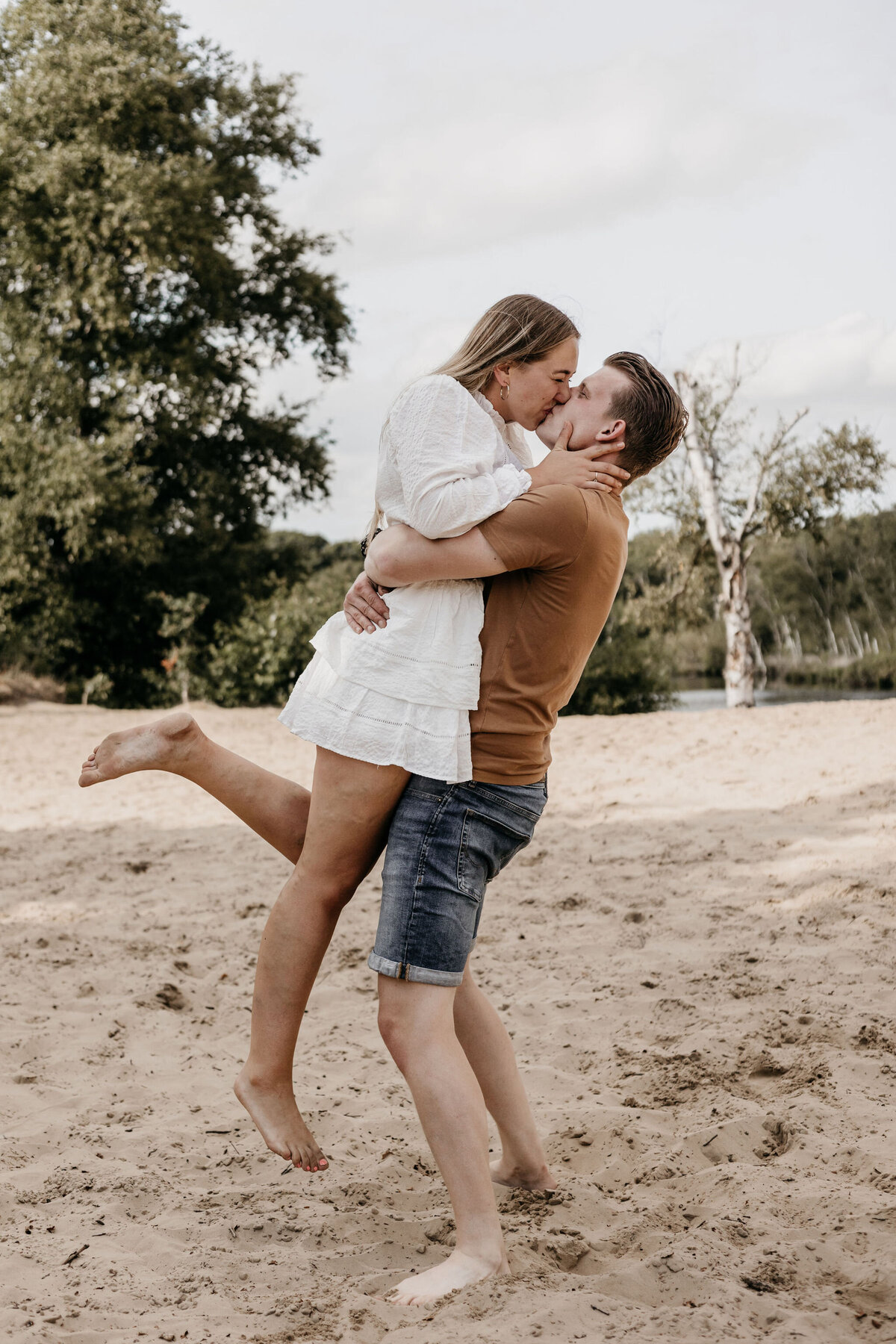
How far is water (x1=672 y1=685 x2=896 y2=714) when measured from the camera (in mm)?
19297

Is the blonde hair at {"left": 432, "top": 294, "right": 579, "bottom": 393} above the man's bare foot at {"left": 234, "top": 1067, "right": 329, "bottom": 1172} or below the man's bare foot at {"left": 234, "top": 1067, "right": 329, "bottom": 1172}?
above

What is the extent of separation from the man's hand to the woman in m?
0.02

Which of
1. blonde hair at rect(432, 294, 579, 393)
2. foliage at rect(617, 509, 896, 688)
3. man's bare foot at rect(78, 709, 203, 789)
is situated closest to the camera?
blonde hair at rect(432, 294, 579, 393)

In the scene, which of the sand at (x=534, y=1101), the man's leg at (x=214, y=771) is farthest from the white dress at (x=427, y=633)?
the sand at (x=534, y=1101)

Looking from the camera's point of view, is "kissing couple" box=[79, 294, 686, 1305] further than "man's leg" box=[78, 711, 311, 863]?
No

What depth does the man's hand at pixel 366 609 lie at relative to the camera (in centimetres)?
213

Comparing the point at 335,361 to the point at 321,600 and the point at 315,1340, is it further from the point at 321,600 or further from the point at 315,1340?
the point at 315,1340

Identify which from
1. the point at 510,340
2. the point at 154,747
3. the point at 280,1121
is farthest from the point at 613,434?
the point at 280,1121

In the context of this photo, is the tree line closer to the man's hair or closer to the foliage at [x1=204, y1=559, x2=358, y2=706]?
the foliage at [x1=204, y1=559, x2=358, y2=706]

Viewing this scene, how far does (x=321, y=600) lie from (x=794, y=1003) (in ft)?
47.5

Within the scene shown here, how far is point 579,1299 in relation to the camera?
1917 mm

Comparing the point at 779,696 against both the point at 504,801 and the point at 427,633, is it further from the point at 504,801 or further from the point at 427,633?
the point at 427,633

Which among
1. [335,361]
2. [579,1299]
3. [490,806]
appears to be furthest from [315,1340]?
[335,361]

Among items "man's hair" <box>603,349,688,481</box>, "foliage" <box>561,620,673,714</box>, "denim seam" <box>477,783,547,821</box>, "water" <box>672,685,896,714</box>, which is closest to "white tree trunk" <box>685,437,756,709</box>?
"foliage" <box>561,620,673,714</box>
